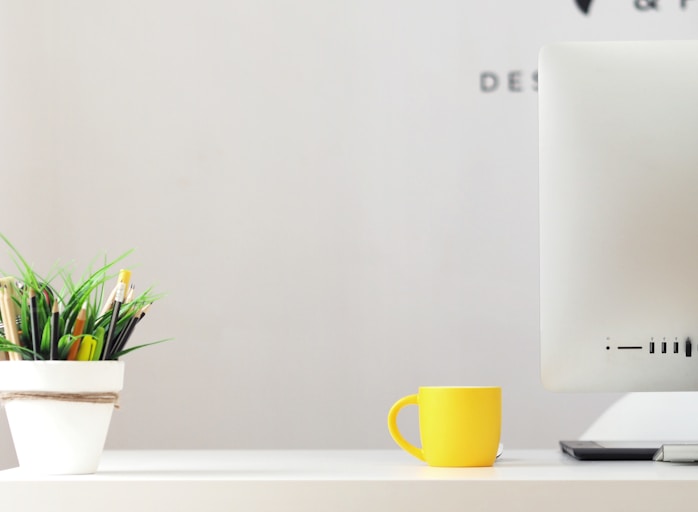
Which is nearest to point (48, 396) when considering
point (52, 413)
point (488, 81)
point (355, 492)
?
point (52, 413)

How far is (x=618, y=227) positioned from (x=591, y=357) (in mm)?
148

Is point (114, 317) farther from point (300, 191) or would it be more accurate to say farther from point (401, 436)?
point (300, 191)

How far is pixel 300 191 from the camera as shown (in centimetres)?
241

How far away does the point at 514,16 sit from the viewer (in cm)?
243

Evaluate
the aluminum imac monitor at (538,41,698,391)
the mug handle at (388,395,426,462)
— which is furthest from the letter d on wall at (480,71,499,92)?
the mug handle at (388,395,426,462)

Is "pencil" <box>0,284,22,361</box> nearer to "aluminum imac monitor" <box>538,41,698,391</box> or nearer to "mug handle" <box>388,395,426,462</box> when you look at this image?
"mug handle" <box>388,395,426,462</box>

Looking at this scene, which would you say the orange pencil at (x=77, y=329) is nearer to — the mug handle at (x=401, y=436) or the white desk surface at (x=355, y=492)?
the white desk surface at (x=355, y=492)

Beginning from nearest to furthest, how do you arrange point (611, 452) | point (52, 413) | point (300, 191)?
1. point (52, 413)
2. point (611, 452)
3. point (300, 191)

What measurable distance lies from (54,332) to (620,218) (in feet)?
2.00

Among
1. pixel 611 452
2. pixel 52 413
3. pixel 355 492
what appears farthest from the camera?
pixel 611 452

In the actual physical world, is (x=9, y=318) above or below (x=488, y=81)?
below

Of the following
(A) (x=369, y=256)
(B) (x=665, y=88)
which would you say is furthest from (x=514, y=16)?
(B) (x=665, y=88)

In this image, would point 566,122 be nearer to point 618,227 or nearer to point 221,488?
point 618,227

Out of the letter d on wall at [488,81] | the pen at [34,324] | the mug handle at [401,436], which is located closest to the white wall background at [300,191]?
the letter d on wall at [488,81]
